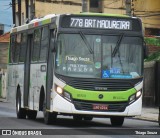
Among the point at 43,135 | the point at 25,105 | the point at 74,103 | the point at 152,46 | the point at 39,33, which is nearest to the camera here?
the point at 43,135

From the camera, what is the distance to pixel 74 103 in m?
19.5

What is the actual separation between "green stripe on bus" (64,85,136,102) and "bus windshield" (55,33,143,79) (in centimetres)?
45

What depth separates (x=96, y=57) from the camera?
19703 mm

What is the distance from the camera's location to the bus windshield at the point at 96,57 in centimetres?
1962

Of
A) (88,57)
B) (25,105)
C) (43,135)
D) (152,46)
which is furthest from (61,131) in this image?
(152,46)

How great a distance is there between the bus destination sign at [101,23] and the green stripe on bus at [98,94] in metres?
1.94

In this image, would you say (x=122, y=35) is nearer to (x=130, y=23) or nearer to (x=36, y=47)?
(x=130, y=23)

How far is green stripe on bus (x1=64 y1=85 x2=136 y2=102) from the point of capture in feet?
63.9

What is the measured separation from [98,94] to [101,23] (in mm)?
2232

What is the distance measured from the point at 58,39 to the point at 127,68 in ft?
7.45

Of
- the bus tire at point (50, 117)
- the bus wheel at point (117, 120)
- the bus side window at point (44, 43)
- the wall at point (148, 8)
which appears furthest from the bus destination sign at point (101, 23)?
the wall at point (148, 8)

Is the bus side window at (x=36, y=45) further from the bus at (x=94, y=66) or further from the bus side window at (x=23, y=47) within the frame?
the bus at (x=94, y=66)

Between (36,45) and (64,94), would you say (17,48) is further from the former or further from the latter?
(64,94)

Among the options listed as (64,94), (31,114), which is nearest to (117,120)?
(64,94)
